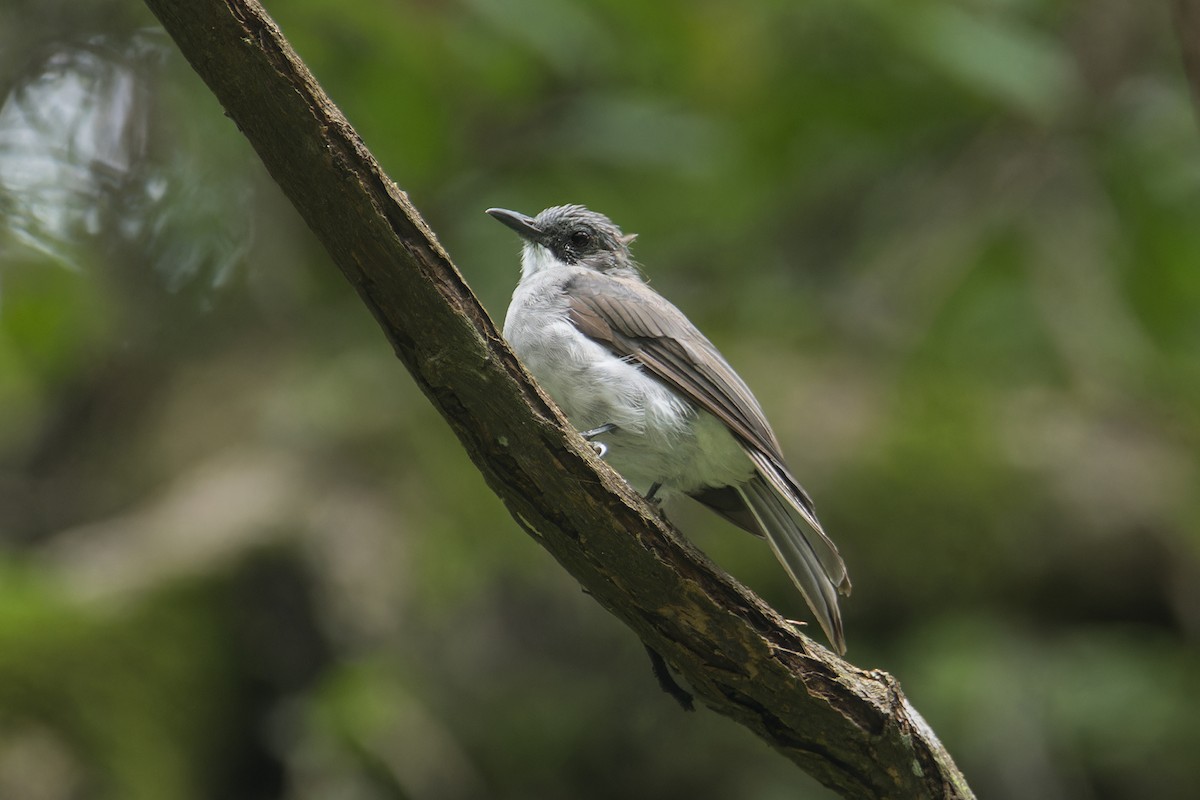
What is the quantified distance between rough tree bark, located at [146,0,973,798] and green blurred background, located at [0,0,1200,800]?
113 inches

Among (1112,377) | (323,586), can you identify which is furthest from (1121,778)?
(323,586)

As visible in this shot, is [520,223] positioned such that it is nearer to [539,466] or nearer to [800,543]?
[800,543]

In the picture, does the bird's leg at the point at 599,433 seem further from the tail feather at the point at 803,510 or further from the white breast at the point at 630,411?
the tail feather at the point at 803,510

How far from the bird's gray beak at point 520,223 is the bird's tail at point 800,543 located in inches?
62.1

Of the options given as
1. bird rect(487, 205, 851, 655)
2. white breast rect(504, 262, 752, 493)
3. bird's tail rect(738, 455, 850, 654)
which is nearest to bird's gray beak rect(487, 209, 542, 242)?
bird rect(487, 205, 851, 655)

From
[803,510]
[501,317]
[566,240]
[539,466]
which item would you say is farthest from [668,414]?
[501,317]

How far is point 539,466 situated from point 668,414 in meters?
1.29

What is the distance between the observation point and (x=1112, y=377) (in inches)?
303

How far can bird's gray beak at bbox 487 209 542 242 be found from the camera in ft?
16.1

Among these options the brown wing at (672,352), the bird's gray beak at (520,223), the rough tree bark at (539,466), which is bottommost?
the rough tree bark at (539,466)

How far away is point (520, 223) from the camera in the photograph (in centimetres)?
498

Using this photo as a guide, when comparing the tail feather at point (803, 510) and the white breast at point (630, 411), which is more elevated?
the white breast at point (630, 411)

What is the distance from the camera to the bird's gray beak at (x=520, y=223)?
492cm

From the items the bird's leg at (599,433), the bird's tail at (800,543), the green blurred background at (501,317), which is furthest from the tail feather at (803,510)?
the green blurred background at (501,317)
